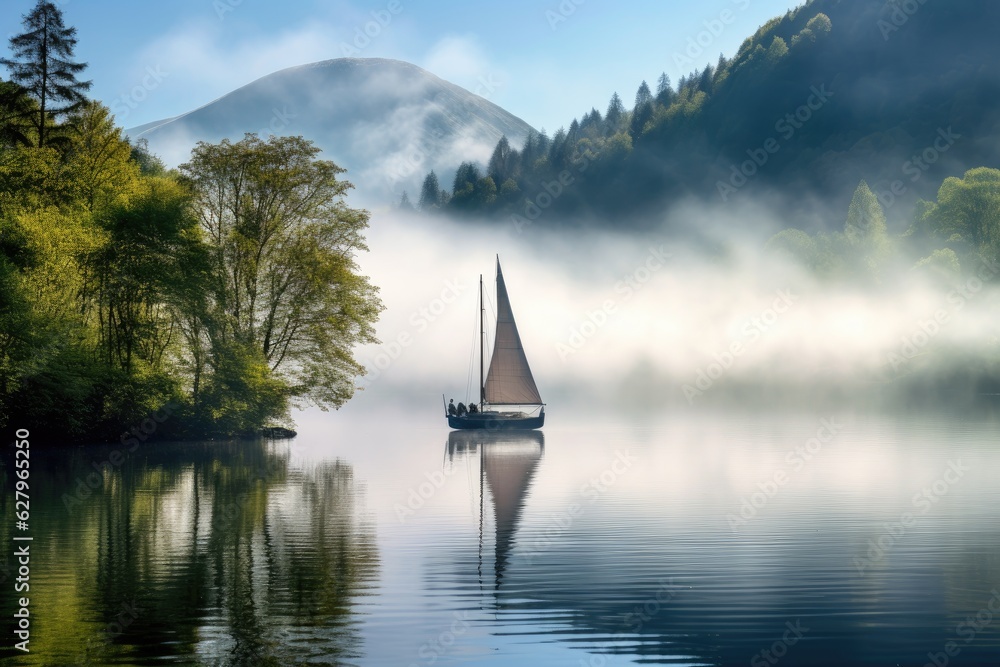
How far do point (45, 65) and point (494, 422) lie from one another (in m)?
39.9

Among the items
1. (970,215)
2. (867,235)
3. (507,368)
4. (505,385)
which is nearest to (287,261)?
(507,368)

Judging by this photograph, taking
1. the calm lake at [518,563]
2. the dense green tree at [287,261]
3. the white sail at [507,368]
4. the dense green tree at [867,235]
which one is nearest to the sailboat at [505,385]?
the white sail at [507,368]

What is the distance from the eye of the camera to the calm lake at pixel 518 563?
17.2 meters

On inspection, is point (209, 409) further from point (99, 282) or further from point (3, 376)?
point (3, 376)

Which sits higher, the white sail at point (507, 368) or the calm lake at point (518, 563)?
the white sail at point (507, 368)

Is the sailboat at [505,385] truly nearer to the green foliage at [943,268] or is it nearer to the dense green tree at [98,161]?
the dense green tree at [98,161]

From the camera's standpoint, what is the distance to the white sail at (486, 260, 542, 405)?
8069cm

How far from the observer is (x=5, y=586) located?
21344 millimetres

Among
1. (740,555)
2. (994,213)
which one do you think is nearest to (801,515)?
(740,555)

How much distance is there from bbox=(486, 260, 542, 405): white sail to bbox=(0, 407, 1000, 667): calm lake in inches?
1139

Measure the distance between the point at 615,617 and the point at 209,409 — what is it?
53.7 metres

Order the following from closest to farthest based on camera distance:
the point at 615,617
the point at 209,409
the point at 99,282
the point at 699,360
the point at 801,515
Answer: the point at 615,617 < the point at 801,515 < the point at 99,282 < the point at 209,409 < the point at 699,360

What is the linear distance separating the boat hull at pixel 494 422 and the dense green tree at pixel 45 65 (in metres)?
34.9

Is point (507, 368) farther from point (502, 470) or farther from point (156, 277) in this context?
point (502, 470)
